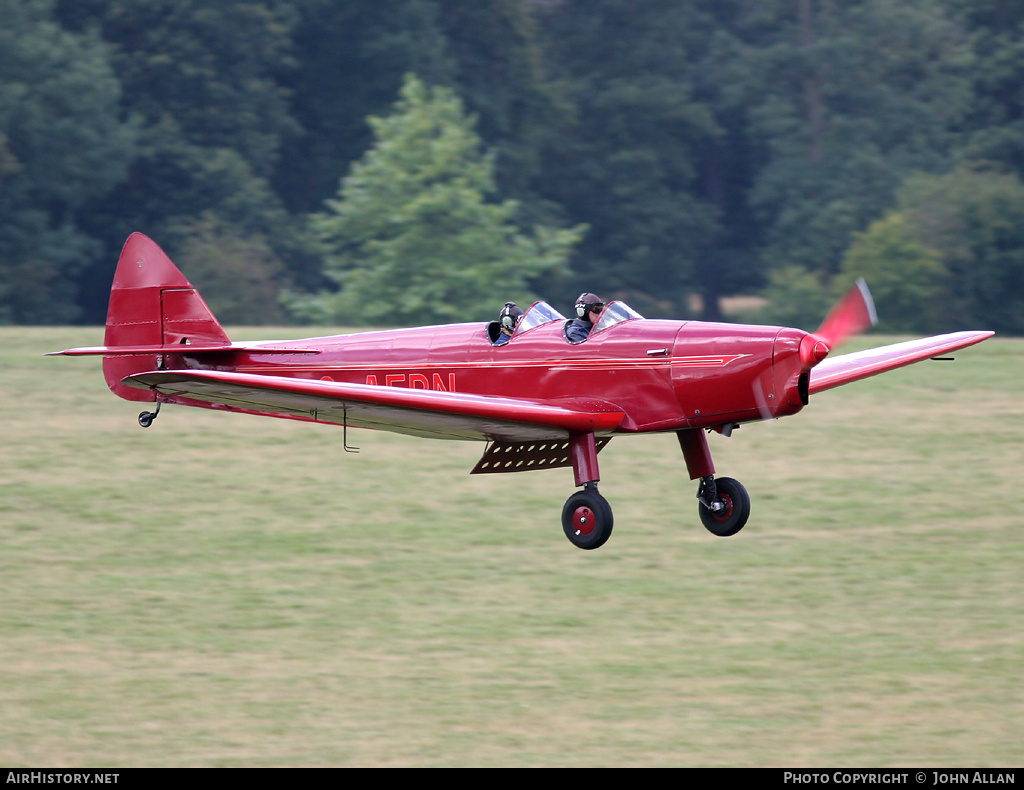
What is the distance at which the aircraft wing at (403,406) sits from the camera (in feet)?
42.0

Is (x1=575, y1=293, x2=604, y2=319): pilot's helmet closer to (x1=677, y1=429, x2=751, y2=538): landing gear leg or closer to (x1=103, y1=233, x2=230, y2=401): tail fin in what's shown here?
(x1=677, y1=429, x2=751, y2=538): landing gear leg

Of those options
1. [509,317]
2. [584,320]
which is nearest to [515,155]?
[509,317]

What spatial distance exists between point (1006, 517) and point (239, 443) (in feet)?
37.5

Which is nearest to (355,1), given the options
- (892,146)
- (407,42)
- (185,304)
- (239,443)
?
(407,42)

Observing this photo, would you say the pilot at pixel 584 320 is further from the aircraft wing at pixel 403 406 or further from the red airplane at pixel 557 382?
the aircraft wing at pixel 403 406

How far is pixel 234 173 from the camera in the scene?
68562mm

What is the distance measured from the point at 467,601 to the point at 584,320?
3.28m

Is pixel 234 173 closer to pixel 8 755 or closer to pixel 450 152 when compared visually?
pixel 450 152

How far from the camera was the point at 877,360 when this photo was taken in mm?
15789

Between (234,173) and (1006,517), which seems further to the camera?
(234,173)

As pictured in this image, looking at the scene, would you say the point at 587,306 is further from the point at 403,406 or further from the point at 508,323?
the point at 403,406

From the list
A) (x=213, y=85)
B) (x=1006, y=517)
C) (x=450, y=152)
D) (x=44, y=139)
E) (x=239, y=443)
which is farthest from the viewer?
(x=213, y=85)

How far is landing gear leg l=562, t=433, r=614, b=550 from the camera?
13.4 m

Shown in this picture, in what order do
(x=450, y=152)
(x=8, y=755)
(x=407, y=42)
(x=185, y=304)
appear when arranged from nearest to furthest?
(x=8, y=755) → (x=185, y=304) → (x=450, y=152) → (x=407, y=42)
